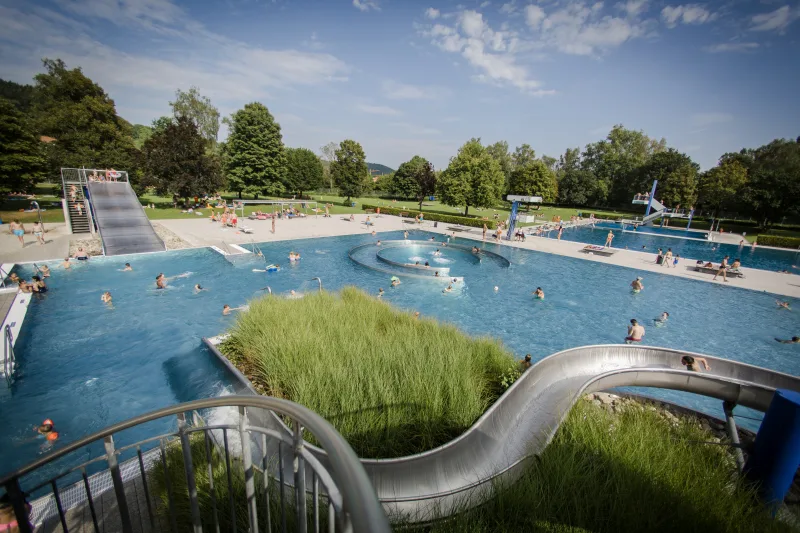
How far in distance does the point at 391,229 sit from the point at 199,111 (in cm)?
4693

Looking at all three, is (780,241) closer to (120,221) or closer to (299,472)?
(299,472)

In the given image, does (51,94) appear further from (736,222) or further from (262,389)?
(736,222)

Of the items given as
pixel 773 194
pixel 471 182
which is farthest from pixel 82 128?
pixel 773 194

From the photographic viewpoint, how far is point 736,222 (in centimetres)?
5388

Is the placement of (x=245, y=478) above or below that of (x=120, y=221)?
above

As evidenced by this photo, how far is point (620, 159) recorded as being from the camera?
250ft

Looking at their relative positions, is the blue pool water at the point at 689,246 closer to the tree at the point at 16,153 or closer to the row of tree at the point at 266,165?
the row of tree at the point at 266,165

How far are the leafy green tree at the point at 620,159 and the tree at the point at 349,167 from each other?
51801 mm

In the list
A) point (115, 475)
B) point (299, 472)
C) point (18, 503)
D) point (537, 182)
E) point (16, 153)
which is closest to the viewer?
point (299, 472)

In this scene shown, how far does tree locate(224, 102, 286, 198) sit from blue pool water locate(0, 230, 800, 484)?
83.1 ft

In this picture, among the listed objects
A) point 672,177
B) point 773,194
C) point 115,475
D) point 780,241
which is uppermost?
point 672,177

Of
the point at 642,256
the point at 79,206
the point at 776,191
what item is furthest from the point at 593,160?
the point at 79,206

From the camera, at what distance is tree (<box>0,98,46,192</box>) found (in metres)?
28.6

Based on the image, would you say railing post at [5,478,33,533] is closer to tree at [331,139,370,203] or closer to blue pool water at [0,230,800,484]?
blue pool water at [0,230,800,484]
